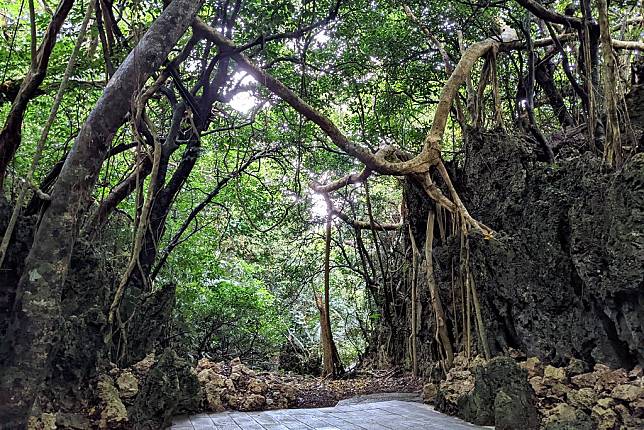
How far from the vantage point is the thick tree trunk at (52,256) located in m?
1.99

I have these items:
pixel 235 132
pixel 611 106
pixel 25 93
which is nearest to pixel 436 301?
pixel 611 106

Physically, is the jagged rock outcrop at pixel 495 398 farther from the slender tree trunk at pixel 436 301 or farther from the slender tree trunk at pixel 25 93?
the slender tree trunk at pixel 25 93

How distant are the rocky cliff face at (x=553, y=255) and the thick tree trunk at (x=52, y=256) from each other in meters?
2.97

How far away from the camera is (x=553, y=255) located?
3678mm

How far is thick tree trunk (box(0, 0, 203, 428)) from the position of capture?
1.99 m

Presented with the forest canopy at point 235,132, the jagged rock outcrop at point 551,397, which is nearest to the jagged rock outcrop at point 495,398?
the jagged rock outcrop at point 551,397

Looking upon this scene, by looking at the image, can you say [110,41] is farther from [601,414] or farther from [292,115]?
[601,414]

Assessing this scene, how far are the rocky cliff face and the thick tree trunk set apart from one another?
2.97 m

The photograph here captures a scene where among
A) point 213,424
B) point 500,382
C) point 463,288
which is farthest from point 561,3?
point 213,424

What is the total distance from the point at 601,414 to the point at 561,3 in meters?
5.56

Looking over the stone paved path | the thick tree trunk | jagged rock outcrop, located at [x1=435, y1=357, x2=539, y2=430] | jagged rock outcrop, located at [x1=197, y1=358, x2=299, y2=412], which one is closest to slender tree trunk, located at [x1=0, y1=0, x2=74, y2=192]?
the thick tree trunk

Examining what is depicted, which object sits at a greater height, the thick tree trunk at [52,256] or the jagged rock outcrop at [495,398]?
the thick tree trunk at [52,256]

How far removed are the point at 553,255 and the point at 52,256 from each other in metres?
3.35

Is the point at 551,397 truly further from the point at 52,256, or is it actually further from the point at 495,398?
the point at 52,256
